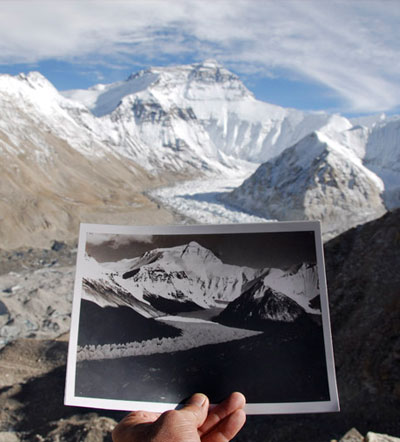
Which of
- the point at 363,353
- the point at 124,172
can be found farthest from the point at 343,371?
the point at 124,172

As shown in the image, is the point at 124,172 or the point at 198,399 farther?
the point at 124,172

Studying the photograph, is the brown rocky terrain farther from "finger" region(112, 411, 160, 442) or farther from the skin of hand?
"finger" region(112, 411, 160, 442)

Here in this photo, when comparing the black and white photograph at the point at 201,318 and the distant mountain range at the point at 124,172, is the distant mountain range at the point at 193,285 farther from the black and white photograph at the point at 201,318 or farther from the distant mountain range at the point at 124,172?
the distant mountain range at the point at 124,172

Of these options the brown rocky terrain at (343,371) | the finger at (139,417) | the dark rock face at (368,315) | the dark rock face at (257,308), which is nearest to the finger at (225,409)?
the finger at (139,417)

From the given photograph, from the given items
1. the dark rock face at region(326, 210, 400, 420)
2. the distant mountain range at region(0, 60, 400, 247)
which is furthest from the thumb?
the distant mountain range at region(0, 60, 400, 247)

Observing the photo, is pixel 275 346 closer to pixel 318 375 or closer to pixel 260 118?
pixel 318 375

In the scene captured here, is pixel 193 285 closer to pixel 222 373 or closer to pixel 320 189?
pixel 222 373
